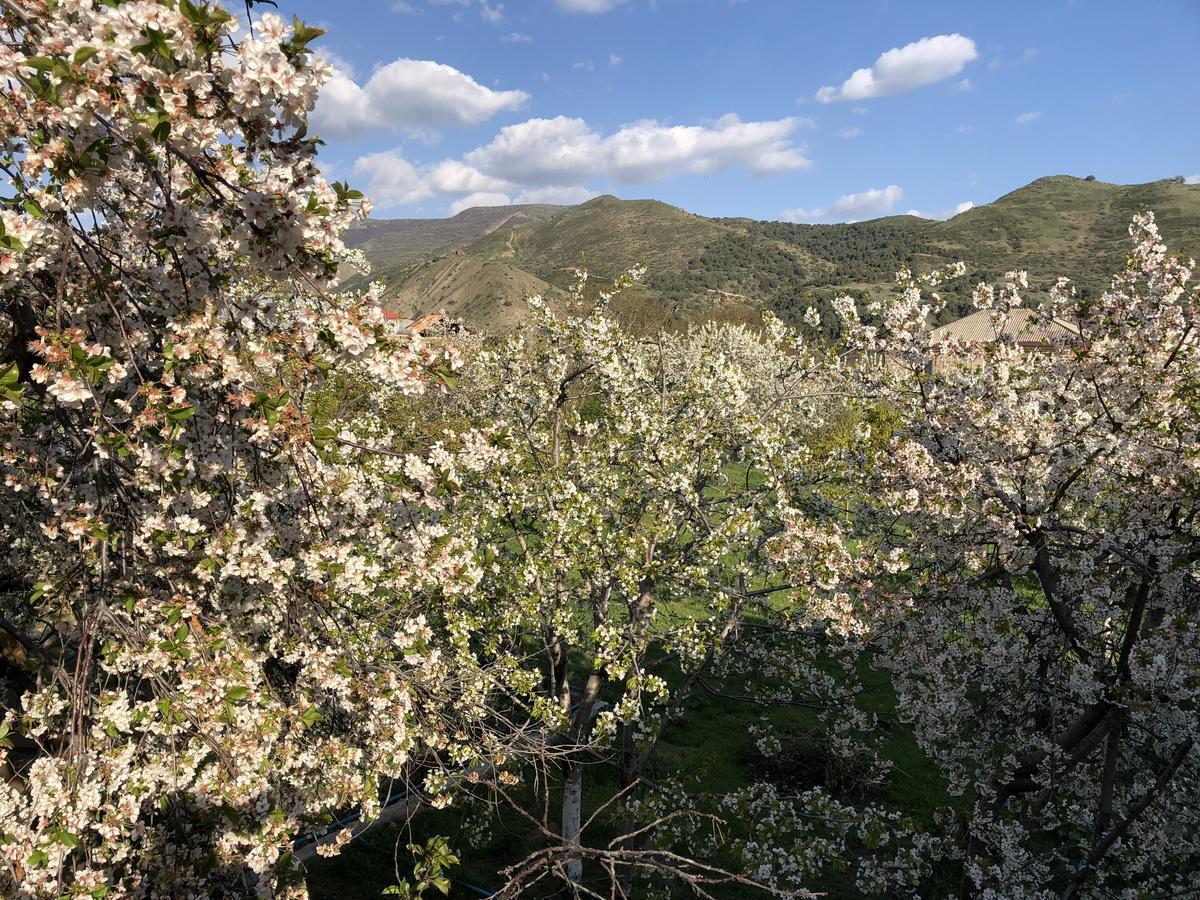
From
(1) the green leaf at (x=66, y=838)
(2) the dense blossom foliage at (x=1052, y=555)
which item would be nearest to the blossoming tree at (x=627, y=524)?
(2) the dense blossom foliage at (x=1052, y=555)

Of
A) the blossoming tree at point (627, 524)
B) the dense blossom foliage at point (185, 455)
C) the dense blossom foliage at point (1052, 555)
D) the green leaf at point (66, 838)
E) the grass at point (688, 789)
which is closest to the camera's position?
the dense blossom foliage at point (185, 455)

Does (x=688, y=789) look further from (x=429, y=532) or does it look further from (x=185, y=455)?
(x=185, y=455)

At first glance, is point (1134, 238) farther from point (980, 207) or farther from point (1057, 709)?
point (980, 207)

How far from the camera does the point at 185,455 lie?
3.63 m

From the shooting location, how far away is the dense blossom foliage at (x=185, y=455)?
2873mm

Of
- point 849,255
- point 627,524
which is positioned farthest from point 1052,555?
point 849,255

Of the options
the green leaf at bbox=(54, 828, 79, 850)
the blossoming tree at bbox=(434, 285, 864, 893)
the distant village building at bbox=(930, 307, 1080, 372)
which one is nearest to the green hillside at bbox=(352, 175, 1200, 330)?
the blossoming tree at bbox=(434, 285, 864, 893)

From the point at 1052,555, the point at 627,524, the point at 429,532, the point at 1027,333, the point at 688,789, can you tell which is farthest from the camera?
the point at 688,789

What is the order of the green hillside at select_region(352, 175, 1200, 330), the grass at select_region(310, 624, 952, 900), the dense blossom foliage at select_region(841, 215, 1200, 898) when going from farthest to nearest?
the green hillside at select_region(352, 175, 1200, 330), the grass at select_region(310, 624, 952, 900), the dense blossom foliage at select_region(841, 215, 1200, 898)

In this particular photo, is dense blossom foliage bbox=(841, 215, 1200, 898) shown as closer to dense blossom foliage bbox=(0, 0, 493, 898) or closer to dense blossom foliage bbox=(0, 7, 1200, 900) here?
dense blossom foliage bbox=(0, 7, 1200, 900)

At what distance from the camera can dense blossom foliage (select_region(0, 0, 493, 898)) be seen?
2873 mm

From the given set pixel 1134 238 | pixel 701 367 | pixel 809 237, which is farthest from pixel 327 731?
pixel 809 237

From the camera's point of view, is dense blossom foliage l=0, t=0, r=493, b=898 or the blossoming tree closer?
dense blossom foliage l=0, t=0, r=493, b=898

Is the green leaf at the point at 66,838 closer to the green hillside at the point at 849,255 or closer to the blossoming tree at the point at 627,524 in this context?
the blossoming tree at the point at 627,524
